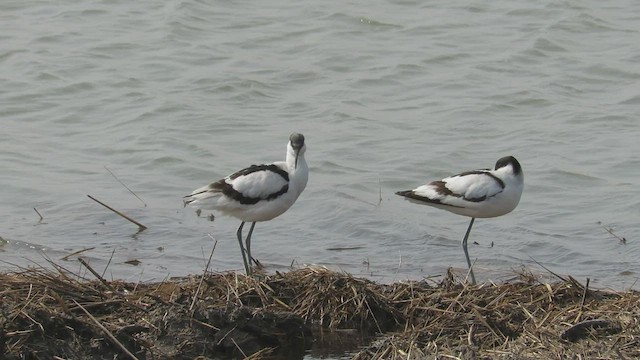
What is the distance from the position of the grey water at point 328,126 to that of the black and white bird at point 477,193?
51 centimetres

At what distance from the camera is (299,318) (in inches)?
259

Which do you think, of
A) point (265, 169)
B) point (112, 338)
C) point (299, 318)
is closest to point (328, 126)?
point (265, 169)

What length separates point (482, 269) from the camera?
899 centimetres

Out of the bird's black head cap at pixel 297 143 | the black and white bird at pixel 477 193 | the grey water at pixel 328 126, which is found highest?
the bird's black head cap at pixel 297 143

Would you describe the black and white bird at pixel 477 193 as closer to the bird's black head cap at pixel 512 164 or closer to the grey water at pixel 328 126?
the bird's black head cap at pixel 512 164

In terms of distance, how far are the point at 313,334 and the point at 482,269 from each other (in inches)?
103

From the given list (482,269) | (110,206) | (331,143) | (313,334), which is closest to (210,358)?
(313,334)

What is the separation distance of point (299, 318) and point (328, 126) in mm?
6277

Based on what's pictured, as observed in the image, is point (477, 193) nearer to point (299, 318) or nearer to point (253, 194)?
point (253, 194)

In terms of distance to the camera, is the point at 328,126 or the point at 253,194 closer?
the point at 253,194

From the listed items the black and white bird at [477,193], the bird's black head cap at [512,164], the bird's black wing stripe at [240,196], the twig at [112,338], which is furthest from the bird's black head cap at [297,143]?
the twig at [112,338]

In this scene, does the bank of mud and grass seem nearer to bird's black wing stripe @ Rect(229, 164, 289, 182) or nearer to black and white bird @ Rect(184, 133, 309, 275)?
black and white bird @ Rect(184, 133, 309, 275)

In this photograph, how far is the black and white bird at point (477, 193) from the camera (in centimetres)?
862

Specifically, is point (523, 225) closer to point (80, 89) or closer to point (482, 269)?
point (482, 269)
